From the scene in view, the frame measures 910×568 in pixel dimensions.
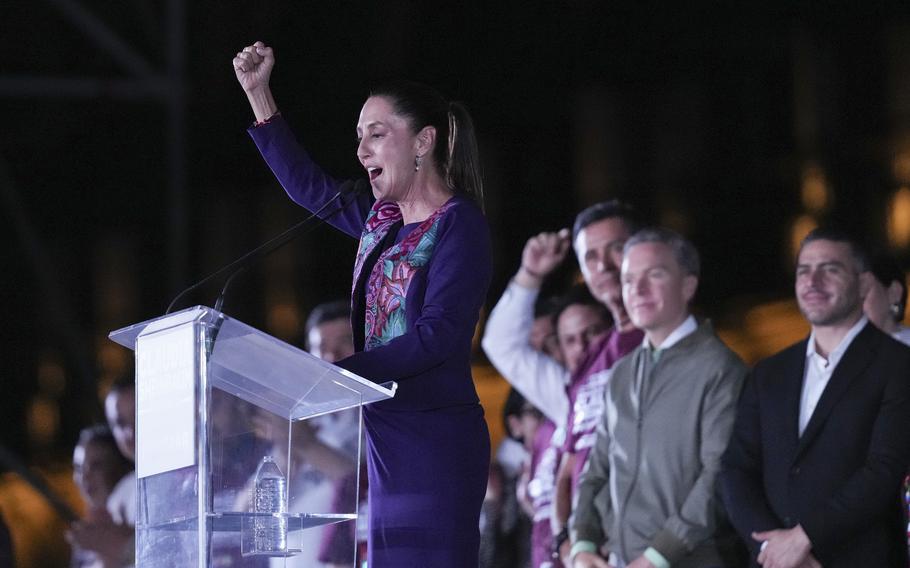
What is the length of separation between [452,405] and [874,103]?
4.91m

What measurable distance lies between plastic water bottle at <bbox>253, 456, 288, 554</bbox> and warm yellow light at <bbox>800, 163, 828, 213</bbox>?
4.99 metres

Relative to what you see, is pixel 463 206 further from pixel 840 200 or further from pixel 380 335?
pixel 840 200

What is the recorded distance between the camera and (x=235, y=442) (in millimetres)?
2396

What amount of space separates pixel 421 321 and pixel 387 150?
0.36 metres

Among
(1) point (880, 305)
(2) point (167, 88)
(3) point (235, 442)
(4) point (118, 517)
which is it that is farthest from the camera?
(2) point (167, 88)

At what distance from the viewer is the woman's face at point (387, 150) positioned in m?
2.74

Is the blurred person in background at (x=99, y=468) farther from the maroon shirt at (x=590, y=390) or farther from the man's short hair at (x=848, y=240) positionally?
the man's short hair at (x=848, y=240)

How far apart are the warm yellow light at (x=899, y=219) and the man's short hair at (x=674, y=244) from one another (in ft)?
8.68

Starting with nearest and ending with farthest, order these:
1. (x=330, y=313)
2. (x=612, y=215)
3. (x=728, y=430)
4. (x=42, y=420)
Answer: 1. (x=728, y=430)
2. (x=612, y=215)
3. (x=330, y=313)
4. (x=42, y=420)

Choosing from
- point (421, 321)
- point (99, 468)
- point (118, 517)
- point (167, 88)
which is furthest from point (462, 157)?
point (167, 88)

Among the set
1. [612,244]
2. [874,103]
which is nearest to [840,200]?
[874,103]

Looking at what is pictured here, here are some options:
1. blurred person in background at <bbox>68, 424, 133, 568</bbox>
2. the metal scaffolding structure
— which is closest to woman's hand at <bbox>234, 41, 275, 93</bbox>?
blurred person in background at <bbox>68, 424, 133, 568</bbox>

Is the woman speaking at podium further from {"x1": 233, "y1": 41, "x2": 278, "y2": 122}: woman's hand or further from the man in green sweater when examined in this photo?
the man in green sweater

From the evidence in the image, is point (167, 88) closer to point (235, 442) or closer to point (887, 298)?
point (887, 298)
